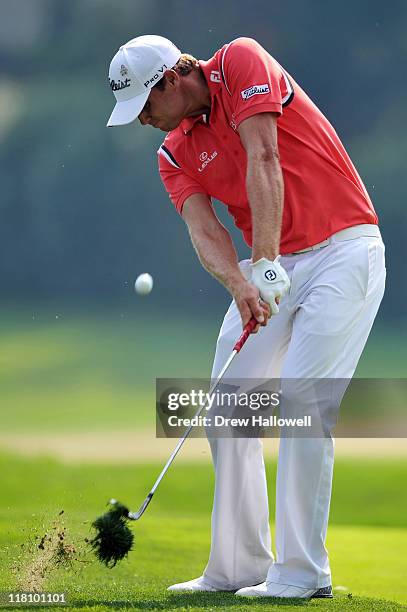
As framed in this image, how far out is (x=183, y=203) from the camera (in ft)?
13.5

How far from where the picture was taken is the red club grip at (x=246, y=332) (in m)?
3.62

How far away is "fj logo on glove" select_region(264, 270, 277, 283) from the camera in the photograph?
3.53 m

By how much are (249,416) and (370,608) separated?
800 millimetres

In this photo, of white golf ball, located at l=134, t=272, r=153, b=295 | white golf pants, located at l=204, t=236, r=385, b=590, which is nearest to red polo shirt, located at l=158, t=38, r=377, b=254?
white golf pants, located at l=204, t=236, r=385, b=590

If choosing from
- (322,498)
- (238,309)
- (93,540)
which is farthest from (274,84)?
(93,540)

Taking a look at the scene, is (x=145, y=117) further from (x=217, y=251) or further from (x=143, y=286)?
(x=143, y=286)

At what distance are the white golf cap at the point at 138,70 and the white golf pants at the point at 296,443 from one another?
73cm

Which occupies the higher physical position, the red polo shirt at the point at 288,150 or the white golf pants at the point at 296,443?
the red polo shirt at the point at 288,150

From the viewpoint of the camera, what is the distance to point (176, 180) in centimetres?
414

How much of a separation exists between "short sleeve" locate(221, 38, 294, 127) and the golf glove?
520 mm

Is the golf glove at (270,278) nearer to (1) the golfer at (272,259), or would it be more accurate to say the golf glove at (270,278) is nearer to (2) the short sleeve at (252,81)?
(1) the golfer at (272,259)

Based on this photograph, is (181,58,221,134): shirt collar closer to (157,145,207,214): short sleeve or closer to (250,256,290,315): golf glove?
(157,145,207,214): short sleeve

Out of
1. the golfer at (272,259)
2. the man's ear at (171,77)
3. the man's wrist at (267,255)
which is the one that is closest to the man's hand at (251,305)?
the golfer at (272,259)

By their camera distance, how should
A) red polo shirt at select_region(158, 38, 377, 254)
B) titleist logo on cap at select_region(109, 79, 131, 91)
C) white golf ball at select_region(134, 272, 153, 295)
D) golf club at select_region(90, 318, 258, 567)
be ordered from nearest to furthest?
golf club at select_region(90, 318, 258, 567)
red polo shirt at select_region(158, 38, 377, 254)
titleist logo on cap at select_region(109, 79, 131, 91)
white golf ball at select_region(134, 272, 153, 295)
